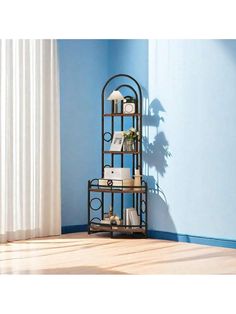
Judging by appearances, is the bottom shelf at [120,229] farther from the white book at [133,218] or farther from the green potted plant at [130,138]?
the green potted plant at [130,138]

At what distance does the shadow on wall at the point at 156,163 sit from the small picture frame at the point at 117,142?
0.24m

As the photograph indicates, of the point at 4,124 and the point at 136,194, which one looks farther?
the point at 136,194

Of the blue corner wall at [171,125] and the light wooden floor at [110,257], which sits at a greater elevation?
the blue corner wall at [171,125]

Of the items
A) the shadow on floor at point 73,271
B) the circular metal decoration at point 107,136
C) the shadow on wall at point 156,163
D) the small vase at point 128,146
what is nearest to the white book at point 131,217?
the shadow on wall at point 156,163

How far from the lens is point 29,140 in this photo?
6.27 metres

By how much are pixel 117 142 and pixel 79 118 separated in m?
0.55

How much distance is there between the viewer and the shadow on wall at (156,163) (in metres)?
6.32

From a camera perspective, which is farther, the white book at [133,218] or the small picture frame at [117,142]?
the small picture frame at [117,142]

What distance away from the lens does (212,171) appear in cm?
589

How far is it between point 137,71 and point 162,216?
4.80 ft

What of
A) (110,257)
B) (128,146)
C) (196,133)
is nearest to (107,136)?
(128,146)

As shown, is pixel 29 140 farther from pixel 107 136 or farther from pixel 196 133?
pixel 196 133
